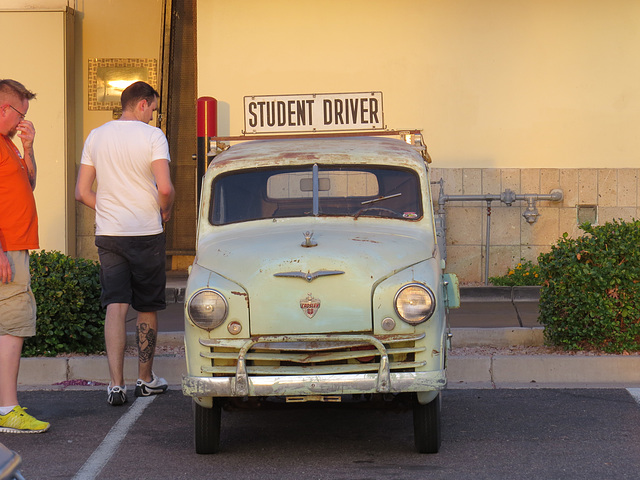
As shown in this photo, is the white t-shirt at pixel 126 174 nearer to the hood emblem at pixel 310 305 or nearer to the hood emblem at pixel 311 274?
the hood emblem at pixel 311 274

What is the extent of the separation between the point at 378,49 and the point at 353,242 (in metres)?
6.17

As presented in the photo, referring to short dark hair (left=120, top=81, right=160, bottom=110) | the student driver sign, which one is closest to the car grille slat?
short dark hair (left=120, top=81, right=160, bottom=110)

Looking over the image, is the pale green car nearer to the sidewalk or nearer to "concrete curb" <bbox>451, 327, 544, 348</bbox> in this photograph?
the sidewalk

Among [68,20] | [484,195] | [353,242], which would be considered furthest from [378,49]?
[353,242]

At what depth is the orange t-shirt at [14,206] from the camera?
231 inches

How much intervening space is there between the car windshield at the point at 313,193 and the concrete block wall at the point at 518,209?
500 cm

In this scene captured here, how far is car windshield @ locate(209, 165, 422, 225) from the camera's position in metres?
6.02

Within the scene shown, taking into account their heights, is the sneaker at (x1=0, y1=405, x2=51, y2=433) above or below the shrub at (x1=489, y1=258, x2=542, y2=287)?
below

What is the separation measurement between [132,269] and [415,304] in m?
2.50

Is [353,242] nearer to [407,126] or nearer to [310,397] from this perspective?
[310,397]

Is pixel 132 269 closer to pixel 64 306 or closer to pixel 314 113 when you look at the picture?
pixel 64 306

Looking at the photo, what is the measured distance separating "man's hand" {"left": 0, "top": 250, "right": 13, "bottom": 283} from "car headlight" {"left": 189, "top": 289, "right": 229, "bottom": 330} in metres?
1.32

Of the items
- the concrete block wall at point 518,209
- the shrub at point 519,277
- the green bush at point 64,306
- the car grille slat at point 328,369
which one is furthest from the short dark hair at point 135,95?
the shrub at point 519,277

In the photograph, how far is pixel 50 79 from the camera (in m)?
12.1
